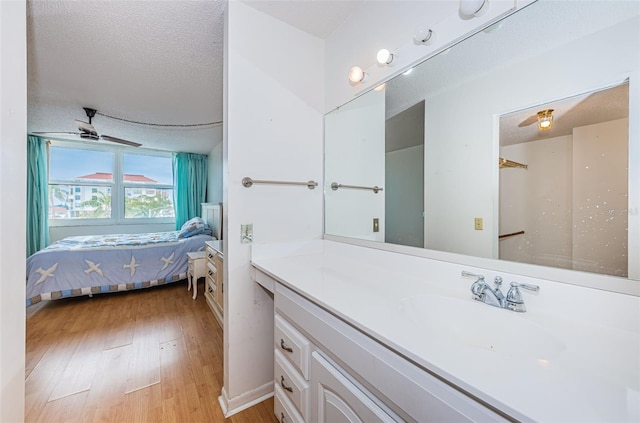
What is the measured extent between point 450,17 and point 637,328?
118 cm

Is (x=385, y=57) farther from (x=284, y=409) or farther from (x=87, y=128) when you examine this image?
(x=87, y=128)

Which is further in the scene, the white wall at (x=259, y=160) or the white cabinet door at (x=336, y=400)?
the white wall at (x=259, y=160)

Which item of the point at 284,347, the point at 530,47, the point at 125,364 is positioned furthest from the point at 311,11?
the point at 125,364

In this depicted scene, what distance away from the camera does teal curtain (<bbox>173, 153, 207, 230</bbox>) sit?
16.7 feet

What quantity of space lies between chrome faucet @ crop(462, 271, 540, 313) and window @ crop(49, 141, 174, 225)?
18.6 ft

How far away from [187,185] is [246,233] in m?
4.45

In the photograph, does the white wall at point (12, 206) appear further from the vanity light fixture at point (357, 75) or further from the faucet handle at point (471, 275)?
the faucet handle at point (471, 275)

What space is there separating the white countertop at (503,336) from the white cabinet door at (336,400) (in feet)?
0.71

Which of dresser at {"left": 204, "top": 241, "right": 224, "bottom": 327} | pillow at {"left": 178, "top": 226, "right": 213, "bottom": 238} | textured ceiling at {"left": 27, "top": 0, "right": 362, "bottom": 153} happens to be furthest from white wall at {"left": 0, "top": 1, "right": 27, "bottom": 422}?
pillow at {"left": 178, "top": 226, "right": 213, "bottom": 238}

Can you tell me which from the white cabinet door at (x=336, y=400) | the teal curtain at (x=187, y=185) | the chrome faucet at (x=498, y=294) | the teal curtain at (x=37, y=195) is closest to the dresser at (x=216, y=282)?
the white cabinet door at (x=336, y=400)

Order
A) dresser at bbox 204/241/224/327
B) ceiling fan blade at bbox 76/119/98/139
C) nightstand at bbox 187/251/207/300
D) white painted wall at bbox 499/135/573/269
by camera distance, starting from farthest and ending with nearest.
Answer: nightstand at bbox 187/251/207/300 < ceiling fan blade at bbox 76/119/98/139 < dresser at bbox 204/241/224/327 < white painted wall at bbox 499/135/573/269

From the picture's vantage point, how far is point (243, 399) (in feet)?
4.73

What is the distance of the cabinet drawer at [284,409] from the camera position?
3.54 ft

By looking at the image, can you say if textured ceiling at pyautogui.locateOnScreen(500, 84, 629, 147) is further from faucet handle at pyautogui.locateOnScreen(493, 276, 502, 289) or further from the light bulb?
the light bulb
